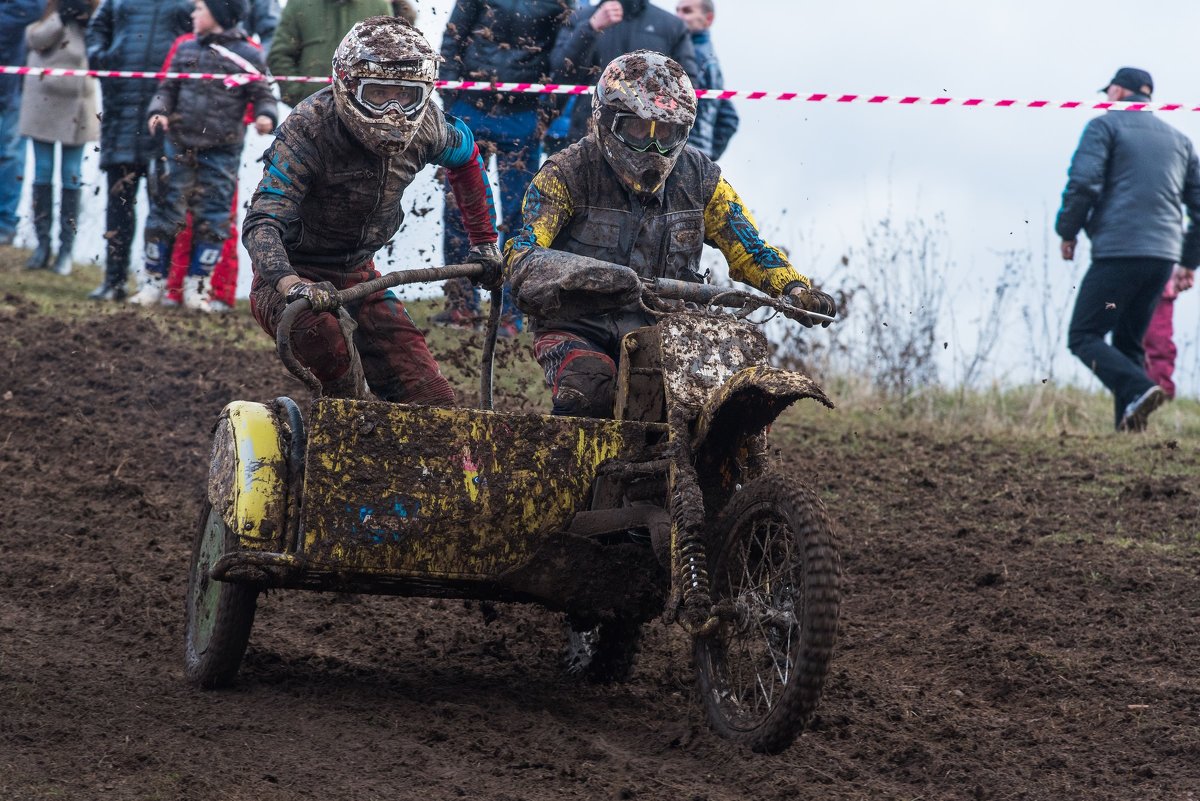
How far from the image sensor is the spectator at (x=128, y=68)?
37.7ft

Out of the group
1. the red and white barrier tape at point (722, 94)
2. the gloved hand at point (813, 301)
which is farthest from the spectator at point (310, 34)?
the gloved hand at point (813, 301)

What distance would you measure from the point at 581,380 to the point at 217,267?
719 centimetres

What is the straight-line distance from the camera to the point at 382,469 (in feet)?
16.8

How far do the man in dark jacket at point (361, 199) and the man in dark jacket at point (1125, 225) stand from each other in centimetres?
542

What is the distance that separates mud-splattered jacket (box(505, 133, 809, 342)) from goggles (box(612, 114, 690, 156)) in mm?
240

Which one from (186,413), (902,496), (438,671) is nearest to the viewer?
(438,671)

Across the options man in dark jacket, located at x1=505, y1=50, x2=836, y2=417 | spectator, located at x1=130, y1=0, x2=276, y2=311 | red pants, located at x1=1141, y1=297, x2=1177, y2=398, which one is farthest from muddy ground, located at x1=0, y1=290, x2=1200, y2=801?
red pants, located at x1=1141, y1=297, x2=1177, y2=398

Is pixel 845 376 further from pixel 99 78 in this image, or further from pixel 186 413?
pixel 99 78

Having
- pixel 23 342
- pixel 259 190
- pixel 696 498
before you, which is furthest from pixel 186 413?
Answer: pixel 696 498

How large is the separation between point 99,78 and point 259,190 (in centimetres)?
659

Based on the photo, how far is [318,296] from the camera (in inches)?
203

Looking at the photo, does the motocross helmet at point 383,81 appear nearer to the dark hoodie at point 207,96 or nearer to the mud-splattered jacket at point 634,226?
the mud-splattered jacket at point 634,226

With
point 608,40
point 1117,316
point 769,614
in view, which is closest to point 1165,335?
point 1117,316

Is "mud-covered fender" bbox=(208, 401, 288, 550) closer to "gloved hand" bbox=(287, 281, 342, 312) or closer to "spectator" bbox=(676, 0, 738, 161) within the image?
"gloved hand" bbox=(287, 281, 342, 312)
